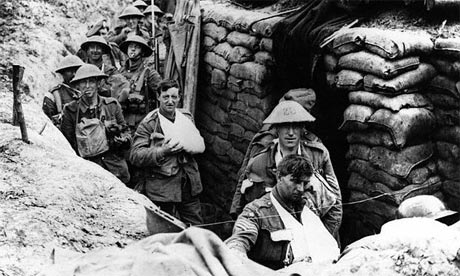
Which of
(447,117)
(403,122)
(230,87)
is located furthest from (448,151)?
(230,87)

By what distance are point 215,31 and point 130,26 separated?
199 centimetres

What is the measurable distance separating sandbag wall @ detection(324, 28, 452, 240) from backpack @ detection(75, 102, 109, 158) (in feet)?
7.33

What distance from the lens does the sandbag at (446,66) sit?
201 inches

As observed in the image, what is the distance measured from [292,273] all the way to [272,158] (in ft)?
7.04

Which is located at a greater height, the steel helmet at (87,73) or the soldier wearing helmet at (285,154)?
the steel helmet at (87,73)

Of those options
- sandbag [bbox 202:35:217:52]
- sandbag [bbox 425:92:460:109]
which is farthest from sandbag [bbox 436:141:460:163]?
sandbag [bbox 202:35:217:52]

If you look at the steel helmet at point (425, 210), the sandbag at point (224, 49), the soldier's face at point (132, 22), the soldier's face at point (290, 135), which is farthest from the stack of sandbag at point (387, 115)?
the soldier's face at point (132, 22)

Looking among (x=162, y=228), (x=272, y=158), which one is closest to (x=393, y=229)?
(x=162, y=228)

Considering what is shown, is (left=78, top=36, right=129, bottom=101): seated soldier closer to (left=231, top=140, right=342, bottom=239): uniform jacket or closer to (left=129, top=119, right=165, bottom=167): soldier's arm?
(left=129, top=119, right=165, bottom=167): soldier's arm

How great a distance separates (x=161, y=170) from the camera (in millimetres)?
6141

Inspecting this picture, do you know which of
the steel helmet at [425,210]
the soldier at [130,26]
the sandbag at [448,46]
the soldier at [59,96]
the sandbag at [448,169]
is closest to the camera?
the steel helmet at [425,210]

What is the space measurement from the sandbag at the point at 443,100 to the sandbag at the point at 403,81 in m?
0.14

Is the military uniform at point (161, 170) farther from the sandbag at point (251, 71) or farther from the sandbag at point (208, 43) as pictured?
the sandbag at point (208, 43)

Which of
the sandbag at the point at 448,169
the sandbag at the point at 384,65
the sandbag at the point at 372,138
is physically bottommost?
Answer: the sandbag at the point at 448,169
